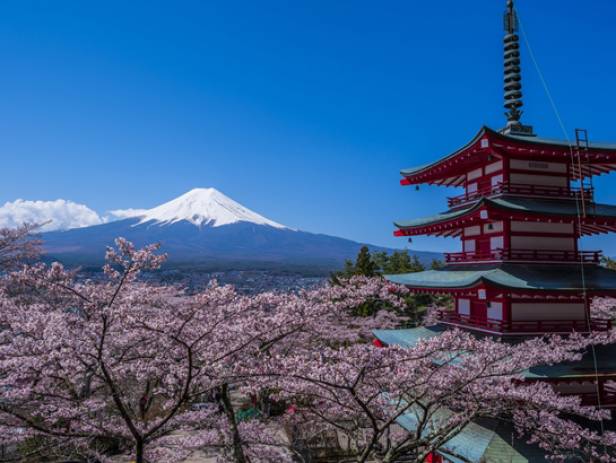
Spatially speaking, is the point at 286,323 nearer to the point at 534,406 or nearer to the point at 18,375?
the point at 18,375

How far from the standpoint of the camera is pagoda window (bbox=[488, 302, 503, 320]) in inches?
414

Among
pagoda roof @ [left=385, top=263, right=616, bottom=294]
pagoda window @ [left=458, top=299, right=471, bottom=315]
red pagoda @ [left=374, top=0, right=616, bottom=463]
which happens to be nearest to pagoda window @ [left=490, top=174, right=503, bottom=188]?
red pagoda @ [left=374, top=0, right=616, bottom=463]

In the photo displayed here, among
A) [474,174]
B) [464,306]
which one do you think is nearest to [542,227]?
[474,174]

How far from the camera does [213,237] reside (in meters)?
111

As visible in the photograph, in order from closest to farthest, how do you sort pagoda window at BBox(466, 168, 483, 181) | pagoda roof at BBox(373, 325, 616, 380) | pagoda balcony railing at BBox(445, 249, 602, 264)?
1. pagoda roof at BBox(373, 325, 616, 380)
2. pagoda balcony railing at BBox(445, 249, 602, 264)
3. pagoda window at BBox(466, 168, 483, 181)

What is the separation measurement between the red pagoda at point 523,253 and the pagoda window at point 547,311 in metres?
0.02

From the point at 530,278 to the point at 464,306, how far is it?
2634 mm

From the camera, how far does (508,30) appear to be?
13.0 m

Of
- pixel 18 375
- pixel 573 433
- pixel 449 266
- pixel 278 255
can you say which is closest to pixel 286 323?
pixel 18 375

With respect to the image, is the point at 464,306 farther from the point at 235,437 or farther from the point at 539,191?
the point at 235,437

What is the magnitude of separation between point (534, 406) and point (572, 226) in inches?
213

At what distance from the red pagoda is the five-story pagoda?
3 cm

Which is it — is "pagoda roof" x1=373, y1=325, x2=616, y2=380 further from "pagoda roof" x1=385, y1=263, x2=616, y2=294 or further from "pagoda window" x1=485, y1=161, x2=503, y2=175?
"pagoda window" x1=485, y1=161, x2=503, y2=175

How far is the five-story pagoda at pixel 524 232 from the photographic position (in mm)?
10133
